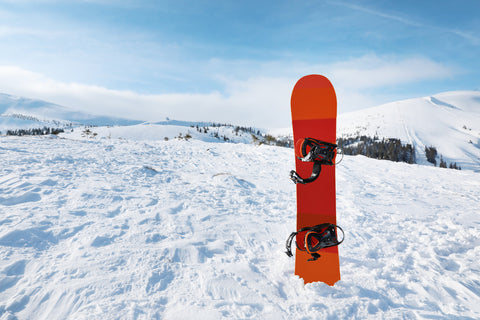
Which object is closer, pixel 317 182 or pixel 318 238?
pixel 318 238

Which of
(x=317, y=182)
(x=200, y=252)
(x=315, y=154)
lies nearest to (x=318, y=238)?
(x=317, y=182)

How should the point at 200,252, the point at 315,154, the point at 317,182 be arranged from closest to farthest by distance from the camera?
the point at 315,154, the point at 317,182, the point at 200,252

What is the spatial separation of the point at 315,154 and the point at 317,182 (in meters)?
0.63

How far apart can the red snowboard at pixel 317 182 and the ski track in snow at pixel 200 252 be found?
0.25m

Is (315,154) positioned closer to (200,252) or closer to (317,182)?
(317,182)

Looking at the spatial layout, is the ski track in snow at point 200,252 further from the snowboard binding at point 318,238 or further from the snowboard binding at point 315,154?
the snowboard binding at point 315,154

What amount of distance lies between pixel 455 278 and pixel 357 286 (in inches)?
70.7

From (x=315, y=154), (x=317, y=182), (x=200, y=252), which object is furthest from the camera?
(x=200, y=252)

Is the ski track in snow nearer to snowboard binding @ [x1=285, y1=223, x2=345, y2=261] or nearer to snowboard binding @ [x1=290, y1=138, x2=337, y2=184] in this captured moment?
snowboard binding @ [x1=285, y1=223, x2=345, y2=261]

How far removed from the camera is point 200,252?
392 centimetres

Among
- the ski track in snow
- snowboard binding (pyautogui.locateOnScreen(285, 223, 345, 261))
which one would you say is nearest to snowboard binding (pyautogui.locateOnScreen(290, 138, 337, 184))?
Result: snowboard binding (pyautogui.locateOnScreen(285, 223, 345, 261))

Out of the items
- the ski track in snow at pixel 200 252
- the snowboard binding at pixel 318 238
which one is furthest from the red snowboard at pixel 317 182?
the ski track in snow at pixel 200 252

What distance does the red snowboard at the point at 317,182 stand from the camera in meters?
3.46

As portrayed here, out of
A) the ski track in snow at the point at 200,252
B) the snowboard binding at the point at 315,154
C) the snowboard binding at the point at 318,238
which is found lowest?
the ski track in snow at the point at 200,252
